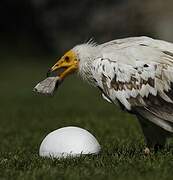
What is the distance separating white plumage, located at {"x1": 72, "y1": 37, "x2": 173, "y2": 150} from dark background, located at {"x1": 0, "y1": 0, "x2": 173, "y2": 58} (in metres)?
32.9

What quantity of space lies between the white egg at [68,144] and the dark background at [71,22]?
32.5m

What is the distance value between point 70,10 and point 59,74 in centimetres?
3599

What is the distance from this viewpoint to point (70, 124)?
47.0 ft

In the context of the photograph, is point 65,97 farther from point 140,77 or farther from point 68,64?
point 140,77

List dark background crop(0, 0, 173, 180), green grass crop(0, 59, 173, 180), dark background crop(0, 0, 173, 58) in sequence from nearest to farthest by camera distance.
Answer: green grass crop(0, 59, 173, 180)
dark background crop(0, 0, 173, 180)
dark background crop(0, 0, 173, 58)

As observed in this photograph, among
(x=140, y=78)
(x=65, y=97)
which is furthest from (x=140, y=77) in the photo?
(x=65, y=97)

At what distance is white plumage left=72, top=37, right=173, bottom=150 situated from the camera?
752 cm

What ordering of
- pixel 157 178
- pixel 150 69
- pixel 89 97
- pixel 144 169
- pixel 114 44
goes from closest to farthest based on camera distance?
pixel 157 178, pixel 144 169, pixel 150 69, pixel 114 44, pixel 89 97

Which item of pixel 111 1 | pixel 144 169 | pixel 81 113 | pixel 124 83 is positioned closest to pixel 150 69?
pixel 124 83

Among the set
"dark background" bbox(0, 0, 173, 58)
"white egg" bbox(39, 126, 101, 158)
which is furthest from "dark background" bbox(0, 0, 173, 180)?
"white egg" bbox(39, 126, 101, 158)

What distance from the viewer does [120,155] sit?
806 centimetres

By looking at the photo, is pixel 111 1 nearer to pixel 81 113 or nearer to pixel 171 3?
pixel 171 3

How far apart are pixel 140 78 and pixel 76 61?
1.16 meters

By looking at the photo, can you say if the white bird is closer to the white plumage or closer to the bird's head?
the white plumage
